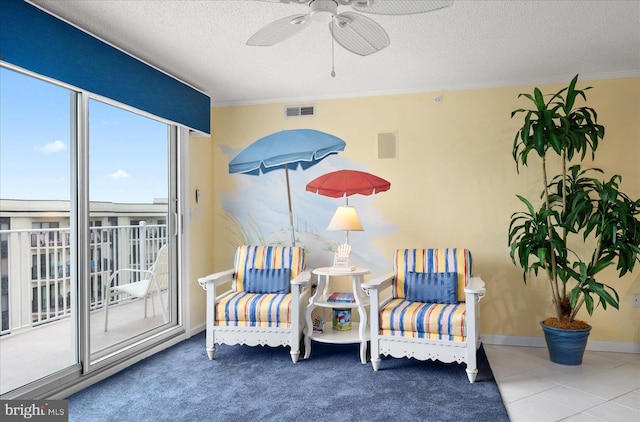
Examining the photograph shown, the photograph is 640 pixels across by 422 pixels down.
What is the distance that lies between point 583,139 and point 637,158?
0.82 meters

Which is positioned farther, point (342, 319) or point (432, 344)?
point (342, 319)

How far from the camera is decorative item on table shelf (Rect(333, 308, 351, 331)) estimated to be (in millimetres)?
3875

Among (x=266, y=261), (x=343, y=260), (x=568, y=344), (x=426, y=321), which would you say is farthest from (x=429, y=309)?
(x=266, y=261)

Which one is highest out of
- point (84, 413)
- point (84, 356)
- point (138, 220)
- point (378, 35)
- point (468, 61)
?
point (468, 61)

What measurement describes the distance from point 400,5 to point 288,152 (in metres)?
2.79

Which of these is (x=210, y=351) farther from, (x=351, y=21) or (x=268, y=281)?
(x=351, y=21)

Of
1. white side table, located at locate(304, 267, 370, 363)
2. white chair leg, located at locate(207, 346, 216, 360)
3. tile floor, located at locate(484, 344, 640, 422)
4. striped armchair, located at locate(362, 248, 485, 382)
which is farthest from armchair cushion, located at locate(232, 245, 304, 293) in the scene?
tile floor, located at locate(484, 344, 640, 422)

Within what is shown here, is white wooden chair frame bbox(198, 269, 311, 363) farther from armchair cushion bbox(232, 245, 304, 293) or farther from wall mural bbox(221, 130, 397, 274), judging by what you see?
wall mural bbox(221, 130, 397, 274)

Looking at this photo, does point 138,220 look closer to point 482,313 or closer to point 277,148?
point 277,148

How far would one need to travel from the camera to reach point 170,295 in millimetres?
4207

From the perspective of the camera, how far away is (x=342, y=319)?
3.88 meters

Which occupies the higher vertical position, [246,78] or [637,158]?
[246,78]

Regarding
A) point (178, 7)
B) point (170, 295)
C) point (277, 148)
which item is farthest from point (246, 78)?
point (170, 295)

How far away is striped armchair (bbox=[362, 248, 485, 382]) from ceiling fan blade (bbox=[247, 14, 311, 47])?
1914 mm
